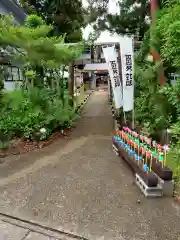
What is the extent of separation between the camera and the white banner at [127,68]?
6738 millimetres

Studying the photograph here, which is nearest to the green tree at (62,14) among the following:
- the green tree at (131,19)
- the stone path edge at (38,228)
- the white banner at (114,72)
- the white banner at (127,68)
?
the green tree at (131,19)

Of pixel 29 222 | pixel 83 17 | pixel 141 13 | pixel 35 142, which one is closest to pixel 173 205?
pixel 29 222

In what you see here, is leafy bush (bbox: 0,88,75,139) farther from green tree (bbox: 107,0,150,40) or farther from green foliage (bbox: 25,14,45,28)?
green tree (bbox: 107,0,150,40)

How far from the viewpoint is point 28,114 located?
7984 millimetres

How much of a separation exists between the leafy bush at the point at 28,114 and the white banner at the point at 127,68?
2931mm

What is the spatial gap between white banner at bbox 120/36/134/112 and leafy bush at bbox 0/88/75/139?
293cm

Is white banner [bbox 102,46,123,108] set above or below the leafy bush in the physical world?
above

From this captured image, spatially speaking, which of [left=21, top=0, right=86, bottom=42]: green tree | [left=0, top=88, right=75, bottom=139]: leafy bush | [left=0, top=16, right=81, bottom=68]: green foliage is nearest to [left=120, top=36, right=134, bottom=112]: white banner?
[left=0, top=16, right=81, bottom=68]: green foliage

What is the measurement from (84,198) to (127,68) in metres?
4.26

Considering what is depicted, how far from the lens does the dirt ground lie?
330 centimetres

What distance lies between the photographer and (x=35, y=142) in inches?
301

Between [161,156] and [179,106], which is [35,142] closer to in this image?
[161,156]

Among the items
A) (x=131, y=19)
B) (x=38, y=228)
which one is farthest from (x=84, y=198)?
(x=131, y=19)

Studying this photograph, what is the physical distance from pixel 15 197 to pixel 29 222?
91cm
